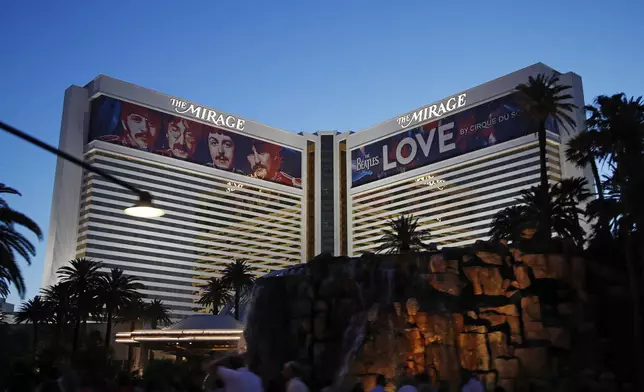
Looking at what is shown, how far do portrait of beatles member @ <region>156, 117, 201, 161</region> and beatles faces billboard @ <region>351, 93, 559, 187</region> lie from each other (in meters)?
A: 29.3

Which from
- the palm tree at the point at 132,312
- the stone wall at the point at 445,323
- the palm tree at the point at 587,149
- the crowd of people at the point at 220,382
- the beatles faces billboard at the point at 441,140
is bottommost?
the crowd of people at the point at 220,382

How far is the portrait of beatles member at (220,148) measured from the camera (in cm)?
11819

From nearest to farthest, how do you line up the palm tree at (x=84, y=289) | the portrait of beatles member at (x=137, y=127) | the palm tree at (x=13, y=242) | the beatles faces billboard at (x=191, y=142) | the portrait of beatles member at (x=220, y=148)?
1. the palm tree at (x=13, y=242)
2. the palm tree at (x=84, y=289)
3. the beatles faces billboard at (x=191, y=142)
4. the portrait of beatles member at (x=137, y=127)
5. the portrait of beatles member at (x=220, y=148)

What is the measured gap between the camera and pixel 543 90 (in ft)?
141

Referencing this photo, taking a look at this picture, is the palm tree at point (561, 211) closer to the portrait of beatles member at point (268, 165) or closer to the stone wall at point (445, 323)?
the stone wall at point (445, 323)

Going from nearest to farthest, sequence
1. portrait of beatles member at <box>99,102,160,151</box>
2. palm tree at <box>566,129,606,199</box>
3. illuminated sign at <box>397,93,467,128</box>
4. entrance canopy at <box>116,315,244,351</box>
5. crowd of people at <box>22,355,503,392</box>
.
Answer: crowd of people at <box>22,355,503,392</box> → palm tree at <box>566,129,606,199</box> → entrance canopy at <box>116,315,244,351</box> → illuminated sign at <box>397,93,467,128</box> → portrait of beatles member at <box>99,102,160,151</box>

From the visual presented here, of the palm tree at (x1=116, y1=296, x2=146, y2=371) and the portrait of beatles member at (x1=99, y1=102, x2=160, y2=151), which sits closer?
the palm tree at (x1=116, y1=296, x2=146, y2=371)

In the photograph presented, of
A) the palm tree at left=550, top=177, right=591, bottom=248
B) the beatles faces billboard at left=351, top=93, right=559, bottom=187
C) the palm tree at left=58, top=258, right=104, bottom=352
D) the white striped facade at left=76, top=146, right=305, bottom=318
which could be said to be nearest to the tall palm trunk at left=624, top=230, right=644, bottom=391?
the palm tree at left=550, top=177, right=591, bottom=248

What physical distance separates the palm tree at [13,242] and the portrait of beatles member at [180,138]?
90.2 meters

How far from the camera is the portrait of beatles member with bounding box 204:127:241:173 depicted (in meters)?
118

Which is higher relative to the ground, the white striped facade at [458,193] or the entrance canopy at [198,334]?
the white striped facade at [458,193]

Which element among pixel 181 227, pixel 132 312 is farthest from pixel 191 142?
pixel 132 312

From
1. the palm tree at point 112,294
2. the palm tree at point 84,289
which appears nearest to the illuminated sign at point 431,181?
the palm tree at point 112,294

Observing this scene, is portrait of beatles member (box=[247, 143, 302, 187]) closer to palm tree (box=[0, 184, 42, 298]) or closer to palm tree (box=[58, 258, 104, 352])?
palm tree (box=[58, 258, 104, 352])
